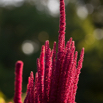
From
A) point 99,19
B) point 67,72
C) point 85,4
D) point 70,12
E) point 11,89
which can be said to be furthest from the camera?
point 85,4

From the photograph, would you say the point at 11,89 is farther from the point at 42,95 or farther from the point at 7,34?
the point at 42,95

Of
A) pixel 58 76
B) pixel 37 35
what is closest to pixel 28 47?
pixel 37 35

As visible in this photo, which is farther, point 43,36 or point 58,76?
point 43,36

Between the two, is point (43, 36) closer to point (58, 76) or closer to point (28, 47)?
point (28, 47)

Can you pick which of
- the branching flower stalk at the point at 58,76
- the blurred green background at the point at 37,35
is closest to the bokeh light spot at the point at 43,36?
the blurred green background at the point at 37,35

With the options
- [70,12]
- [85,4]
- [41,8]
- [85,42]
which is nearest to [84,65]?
[85,42]

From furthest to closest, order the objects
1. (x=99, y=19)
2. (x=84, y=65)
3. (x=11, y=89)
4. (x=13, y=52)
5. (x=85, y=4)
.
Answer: (x=85, y=4) < (x=99, y=19) < (x=13, y=52) < (x=84, y=65) < (x=11, y=89)

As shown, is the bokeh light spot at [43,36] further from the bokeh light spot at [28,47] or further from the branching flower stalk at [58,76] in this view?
the branching flower stalk at [58,76]

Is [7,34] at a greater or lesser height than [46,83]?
greater

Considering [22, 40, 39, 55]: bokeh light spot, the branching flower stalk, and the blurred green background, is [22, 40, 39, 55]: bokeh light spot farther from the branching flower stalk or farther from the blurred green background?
the branching flower stalk

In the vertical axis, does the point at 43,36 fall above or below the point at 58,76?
above

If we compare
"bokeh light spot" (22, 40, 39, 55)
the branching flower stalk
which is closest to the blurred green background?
"bokeh light spot" (22, 40, 39, 55)
